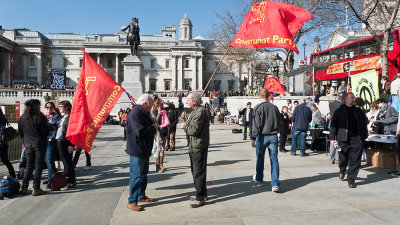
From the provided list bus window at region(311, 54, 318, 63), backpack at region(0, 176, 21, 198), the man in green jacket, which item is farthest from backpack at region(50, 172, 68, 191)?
bus window at region(311, 54, 318, 63)

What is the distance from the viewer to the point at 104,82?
6152mm

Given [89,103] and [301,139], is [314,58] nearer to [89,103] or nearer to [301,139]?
[301,139]

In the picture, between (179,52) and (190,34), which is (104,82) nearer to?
(179,52)

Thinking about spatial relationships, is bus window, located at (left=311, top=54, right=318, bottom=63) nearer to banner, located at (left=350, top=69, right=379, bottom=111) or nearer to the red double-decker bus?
the red double-decker bus

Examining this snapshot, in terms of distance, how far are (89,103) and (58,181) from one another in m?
1.64

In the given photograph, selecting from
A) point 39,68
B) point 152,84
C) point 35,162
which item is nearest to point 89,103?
point 35,162

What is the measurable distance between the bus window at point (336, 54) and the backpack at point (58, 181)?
61.5 ft

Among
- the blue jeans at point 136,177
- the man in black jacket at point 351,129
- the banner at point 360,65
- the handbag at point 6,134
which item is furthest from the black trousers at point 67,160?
the banner at point 360,65

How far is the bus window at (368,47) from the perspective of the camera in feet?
58.5

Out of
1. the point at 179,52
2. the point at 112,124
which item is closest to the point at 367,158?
the point at 112,124

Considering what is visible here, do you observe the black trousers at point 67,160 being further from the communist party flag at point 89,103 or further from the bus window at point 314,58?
the bus window at point 314,58

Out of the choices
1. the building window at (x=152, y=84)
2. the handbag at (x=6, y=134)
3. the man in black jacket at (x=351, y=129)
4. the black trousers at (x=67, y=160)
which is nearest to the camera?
the man in black jacket at (x=351, y=129)

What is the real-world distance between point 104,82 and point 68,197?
2199 mm

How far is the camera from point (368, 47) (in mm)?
18000
